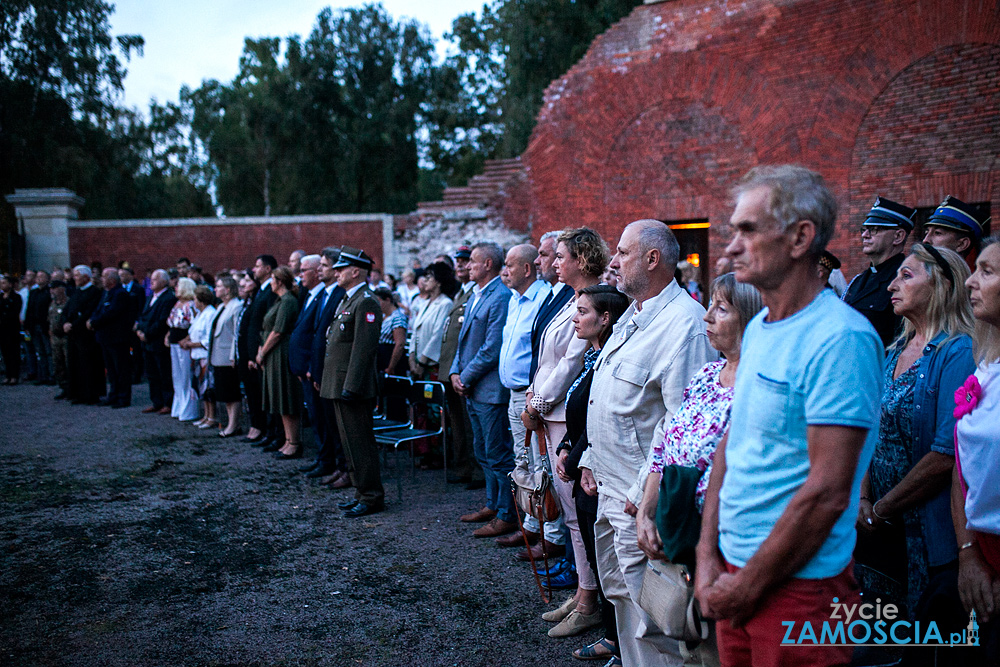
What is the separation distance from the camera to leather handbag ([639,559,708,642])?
2176 millimetres

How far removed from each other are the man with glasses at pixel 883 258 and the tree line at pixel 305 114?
20.5m

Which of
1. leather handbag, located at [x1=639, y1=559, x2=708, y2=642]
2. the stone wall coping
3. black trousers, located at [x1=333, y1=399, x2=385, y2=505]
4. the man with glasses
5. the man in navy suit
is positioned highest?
the stone wall coping

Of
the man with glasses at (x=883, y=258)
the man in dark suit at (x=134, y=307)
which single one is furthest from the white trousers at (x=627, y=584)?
the man in dark suit at (x=134, y=307)

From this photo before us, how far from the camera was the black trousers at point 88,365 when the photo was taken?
11.7 meters

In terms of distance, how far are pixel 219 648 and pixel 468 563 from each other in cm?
174

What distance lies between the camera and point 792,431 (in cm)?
175

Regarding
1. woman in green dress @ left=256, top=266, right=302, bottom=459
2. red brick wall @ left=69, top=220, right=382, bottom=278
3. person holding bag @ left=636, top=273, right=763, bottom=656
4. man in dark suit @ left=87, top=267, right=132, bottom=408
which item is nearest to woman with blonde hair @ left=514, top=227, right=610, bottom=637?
person holding bag @ left=636, top=273, right=763, bottom=656

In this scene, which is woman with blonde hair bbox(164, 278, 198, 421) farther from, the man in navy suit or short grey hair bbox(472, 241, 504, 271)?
short grey hair bbox(472, 241, 504, 271)

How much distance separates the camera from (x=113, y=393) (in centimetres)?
1163

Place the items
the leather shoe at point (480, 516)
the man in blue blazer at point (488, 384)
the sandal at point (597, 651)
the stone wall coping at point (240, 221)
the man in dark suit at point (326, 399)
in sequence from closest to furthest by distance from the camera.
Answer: the sandal at point (597, 651), the man in blue blazer at point (488, 384), the leather shoe at point (480, 516), the man in dark suit at point (326, 399), the stone wall coping at point (240, 221)

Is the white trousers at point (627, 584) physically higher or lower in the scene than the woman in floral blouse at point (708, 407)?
lower

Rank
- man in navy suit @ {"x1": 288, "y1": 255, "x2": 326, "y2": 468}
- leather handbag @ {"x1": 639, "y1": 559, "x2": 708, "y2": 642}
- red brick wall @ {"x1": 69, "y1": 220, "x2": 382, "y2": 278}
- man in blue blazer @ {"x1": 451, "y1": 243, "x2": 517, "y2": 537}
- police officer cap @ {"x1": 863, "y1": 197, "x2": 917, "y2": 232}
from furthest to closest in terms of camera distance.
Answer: red brick wall @ {"x1": 69, "y1": 220, "x2": 382, "y2": 278} < man in navy suit @ {"x1": 288, "y1": 255, "x2": 326, "y2": 468} < man in blue blazer @ {"x1": 451, "y1": 243, "x2": 517, "y2": 537} < police officer cap @ {"x1": 863, "y1": 197, "x2": 917, "y2": 232} < leather handbag @ {"x1": 639, "y1": 559, "x2": 708, "y2": 642}

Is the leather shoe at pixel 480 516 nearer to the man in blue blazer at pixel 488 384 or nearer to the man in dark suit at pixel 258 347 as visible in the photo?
the man in blue blazer at pixel 488 384

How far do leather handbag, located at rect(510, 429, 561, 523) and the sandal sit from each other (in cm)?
75
